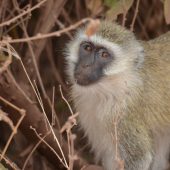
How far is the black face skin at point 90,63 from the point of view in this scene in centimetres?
362

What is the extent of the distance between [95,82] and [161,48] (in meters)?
0.63

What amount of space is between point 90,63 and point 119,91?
0.30 m

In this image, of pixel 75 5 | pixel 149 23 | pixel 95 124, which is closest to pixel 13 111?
pixel 95 124

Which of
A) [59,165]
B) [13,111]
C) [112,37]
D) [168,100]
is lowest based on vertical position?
[59,165]

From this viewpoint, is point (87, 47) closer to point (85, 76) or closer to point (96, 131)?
point (85, 76)

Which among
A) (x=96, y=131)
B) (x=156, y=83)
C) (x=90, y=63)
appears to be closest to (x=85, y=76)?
(x=90, y=63)

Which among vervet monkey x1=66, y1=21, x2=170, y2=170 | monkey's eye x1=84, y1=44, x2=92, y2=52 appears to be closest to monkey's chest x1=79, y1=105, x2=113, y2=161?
vervet monkey x1=66, y1=21, x2=170, y2=170

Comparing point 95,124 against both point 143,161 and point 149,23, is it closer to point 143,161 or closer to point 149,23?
point 143,161

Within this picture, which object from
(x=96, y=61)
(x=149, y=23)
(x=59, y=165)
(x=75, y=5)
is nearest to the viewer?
(x=96, y=61)

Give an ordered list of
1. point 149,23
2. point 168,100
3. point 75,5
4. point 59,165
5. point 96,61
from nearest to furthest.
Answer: point 96,61, point 168,100, point 59,165, point 75,5, point 149,23

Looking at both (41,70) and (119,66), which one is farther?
(41,70)

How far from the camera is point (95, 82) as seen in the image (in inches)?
146

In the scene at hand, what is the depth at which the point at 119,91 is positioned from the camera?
382 cm

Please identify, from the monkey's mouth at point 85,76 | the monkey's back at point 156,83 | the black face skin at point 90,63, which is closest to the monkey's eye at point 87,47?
the black face skin at point 90,63
